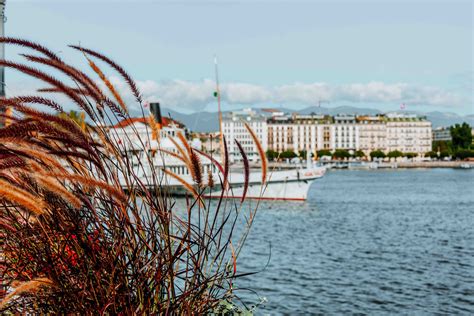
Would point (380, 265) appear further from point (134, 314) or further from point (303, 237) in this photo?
point (134, 314)

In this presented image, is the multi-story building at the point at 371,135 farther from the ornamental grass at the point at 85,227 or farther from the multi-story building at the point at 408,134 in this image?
the ornamental grass at the point at 85,227

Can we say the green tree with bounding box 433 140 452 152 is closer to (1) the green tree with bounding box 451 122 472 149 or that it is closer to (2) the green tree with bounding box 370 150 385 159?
(1) the green tree with bounding box 451 122 472 149

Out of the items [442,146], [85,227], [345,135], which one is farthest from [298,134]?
[85,227]

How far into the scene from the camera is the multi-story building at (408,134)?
17825 centimetres

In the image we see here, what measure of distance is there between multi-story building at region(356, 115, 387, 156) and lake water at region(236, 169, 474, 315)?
139074mm

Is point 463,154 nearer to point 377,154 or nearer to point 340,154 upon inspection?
point 377,154

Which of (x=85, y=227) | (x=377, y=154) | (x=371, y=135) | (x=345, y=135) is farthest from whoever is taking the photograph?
(x=371, y=135)

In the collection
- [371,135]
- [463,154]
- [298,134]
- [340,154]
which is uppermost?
[298,134]

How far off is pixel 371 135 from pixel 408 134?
12291 millimetres

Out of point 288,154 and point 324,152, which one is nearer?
point 288,154

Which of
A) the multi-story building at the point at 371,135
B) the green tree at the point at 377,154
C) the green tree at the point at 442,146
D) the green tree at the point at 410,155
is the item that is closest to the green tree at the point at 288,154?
the green tree at the point at 377,154

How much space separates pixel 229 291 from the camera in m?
3.08

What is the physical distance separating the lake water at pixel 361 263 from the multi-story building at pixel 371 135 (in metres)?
139

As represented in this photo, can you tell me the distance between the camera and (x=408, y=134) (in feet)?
594
